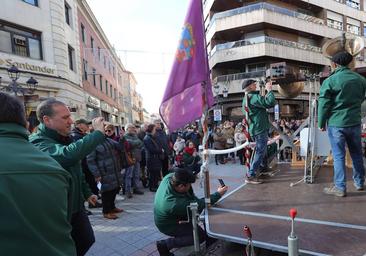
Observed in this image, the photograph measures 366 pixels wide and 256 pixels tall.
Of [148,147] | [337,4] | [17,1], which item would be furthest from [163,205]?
[337,4]

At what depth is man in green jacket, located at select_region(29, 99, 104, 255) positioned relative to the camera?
223 centimetres

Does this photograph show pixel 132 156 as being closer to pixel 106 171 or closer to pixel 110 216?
pixel 106 171

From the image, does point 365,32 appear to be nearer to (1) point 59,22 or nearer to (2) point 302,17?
(2) point 302,17

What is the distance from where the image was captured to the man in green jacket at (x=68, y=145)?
2.23 metres

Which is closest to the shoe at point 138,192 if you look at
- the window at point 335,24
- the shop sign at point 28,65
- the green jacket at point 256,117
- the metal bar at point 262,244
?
the green jacket at point 256,117

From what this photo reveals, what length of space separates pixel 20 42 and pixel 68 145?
1429 cm

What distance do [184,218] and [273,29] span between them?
26.1m

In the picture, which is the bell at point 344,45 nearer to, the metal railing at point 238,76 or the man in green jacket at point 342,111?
the man in green jacket at point 342,111

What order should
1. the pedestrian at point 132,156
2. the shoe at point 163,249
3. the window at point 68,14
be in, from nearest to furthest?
the shoe at point 163,249, the pedestrian at point 132,156, the window at point 68,14

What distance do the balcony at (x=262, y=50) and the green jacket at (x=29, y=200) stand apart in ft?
80.7

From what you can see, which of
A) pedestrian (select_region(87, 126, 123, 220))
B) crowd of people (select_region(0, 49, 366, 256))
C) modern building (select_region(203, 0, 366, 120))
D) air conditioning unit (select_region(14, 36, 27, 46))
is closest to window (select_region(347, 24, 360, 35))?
modern building (select_region(203, 0, 366, 120))

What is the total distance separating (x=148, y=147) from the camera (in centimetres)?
691

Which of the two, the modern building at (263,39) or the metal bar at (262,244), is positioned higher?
the modern building at (263,39)

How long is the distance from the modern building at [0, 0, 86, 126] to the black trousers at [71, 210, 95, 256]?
36.1 feet
